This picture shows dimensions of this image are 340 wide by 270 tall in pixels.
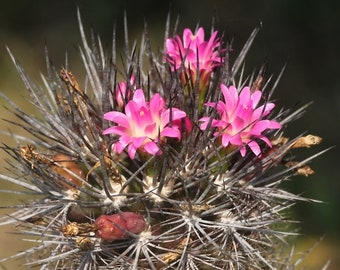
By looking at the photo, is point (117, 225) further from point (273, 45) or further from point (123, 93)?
point (273, 45)

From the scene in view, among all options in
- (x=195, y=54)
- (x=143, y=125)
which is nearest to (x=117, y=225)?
(x=143, y=125)

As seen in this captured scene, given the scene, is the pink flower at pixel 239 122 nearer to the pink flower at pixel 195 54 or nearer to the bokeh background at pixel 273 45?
the pink flower at pixel 195 54

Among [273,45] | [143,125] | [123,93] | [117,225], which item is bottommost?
[117,225]

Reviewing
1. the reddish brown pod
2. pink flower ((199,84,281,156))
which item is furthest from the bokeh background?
pink flower ((199,84,281,156))

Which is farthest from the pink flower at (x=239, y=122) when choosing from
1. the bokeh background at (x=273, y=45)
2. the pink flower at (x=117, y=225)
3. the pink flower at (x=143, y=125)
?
the bokeh background at (x=273, y=45)

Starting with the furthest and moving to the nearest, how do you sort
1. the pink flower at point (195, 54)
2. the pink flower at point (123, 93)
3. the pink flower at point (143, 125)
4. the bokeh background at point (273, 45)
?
the bokeh background at point (273, 45) → the pink flower at point (195, 54) → the pink flower at point (123, 93) → the pink flower at point (143, 125)

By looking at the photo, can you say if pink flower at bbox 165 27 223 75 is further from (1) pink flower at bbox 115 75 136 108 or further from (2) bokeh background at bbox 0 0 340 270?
(2) bokeh background at bbox 0 0 340 270
